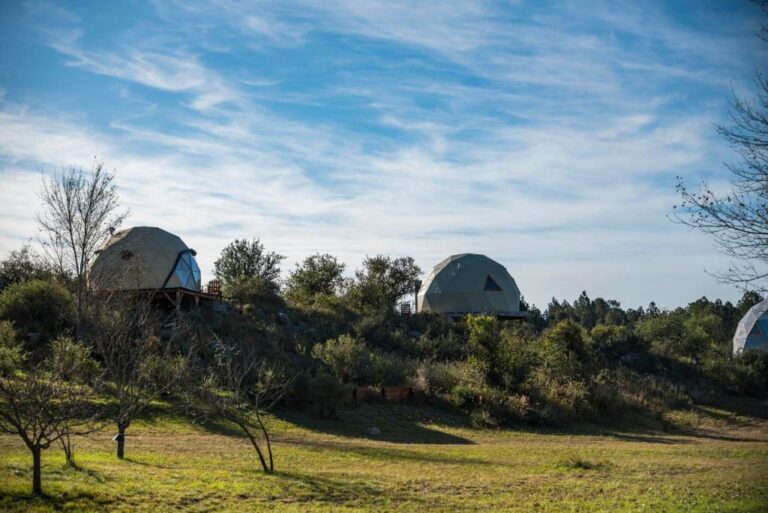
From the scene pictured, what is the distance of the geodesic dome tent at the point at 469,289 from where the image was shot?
50.1 m

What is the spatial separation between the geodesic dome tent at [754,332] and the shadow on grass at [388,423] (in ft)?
113

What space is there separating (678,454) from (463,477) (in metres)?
7.39

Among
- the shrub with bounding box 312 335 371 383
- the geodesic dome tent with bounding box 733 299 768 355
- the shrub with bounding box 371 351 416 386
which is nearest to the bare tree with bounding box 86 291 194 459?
the shrub with bounding box 312 335 371 383

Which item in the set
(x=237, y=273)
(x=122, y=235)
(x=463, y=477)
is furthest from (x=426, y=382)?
(x=237, y=273)

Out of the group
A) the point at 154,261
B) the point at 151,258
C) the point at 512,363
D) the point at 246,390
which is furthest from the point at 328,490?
the point at 151,258

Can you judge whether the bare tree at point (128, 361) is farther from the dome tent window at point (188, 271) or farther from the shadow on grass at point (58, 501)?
the dome tent window at point (188, 271)

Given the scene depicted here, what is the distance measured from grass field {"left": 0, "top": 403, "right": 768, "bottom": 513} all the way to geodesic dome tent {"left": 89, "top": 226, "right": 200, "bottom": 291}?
1803cm

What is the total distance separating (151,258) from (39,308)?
30.2 ft

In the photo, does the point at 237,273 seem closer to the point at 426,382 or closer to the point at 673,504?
the point at 426,382

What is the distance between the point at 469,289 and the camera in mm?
50531

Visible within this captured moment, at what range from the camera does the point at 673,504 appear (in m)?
11.4

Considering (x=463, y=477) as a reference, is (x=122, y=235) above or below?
above

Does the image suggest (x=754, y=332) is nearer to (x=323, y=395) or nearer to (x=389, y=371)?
(x=389, y=371)

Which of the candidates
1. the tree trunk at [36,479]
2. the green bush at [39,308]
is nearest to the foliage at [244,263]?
the green bush at [39,308]
